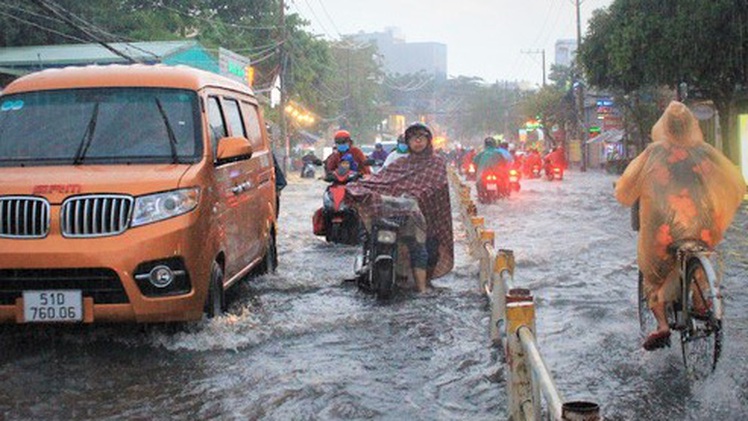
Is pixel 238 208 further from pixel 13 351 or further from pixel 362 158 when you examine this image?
pixel 362 158

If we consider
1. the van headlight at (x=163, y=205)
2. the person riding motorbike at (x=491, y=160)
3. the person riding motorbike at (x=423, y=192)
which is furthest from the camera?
the person riding motorbike at (x=491, y=160)

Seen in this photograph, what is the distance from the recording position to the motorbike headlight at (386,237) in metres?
8.78

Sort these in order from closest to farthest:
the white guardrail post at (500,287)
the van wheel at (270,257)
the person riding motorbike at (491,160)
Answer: the white guardrail post at (500,287), the van wheel at (270,257), the person riding motorbike at (491,160)

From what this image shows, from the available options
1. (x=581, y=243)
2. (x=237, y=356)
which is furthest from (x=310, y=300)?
(x=581, y=243)

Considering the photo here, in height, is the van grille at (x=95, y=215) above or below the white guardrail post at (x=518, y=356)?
above

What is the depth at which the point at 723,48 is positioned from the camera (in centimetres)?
2719

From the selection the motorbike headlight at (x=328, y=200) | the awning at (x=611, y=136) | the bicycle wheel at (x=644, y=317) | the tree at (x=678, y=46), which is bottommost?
the bicycle wheel at (x=644, y=317)

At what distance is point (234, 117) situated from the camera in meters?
8.81

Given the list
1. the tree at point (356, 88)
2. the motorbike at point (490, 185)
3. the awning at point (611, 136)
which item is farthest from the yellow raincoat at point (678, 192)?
the tree at point (356, 88)

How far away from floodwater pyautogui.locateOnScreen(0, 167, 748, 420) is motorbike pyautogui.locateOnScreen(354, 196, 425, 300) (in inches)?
8.3

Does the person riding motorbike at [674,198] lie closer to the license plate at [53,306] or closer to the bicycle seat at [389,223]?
the bicycle seat at [389,223]

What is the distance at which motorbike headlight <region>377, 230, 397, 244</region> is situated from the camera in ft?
28.8

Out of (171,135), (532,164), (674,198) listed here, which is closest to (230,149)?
(171,135)

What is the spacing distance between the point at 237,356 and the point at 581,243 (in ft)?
29.2
